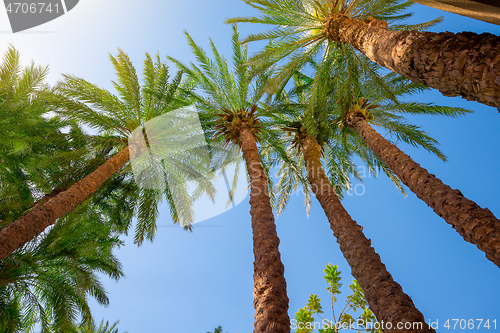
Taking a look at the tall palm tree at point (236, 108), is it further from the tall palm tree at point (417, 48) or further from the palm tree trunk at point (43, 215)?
the palm tree trunk at point (43, 215)

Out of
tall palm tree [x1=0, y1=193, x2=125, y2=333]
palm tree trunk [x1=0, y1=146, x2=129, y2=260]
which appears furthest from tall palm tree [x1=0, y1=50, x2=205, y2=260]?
tall palm tree [x1=0, y1=193, x2=125, y2=333]

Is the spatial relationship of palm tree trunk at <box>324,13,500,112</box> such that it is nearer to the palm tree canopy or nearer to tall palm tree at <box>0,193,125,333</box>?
the palm tree canopy

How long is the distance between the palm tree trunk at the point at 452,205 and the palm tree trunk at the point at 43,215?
26.6 ft

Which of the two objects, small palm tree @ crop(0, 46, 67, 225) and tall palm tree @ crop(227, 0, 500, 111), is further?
small palm tree @ crop(0, 46, 67, 225)

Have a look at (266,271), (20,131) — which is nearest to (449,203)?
(266,271)

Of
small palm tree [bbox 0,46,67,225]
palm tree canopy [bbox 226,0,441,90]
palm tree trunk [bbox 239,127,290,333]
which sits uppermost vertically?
palm tree canopy [bbox 226,0,441,90]

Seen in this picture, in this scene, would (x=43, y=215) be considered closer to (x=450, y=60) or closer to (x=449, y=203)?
(x=450, y=60)

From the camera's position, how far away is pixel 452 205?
504 centimetres

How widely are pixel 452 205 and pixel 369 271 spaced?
1978 millimetres

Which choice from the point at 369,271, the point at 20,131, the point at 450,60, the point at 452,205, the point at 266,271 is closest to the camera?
the point at 450,60

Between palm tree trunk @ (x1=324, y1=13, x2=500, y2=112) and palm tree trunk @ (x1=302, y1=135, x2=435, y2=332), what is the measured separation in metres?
3.42

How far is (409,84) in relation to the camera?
9.73 metres

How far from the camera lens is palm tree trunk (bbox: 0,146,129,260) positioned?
5582mm

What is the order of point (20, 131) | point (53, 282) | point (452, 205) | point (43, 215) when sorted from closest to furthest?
point (452, 205) < point (43, 215) < point (53, 282) < point (20, 131)
